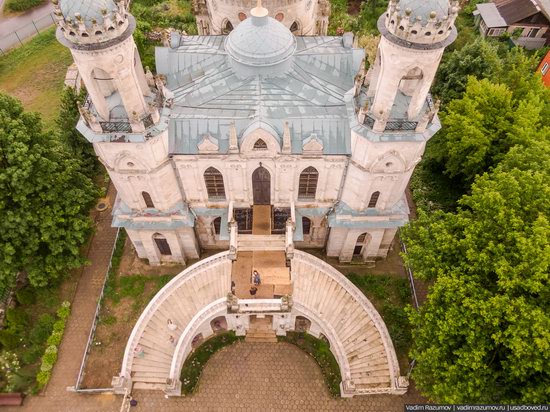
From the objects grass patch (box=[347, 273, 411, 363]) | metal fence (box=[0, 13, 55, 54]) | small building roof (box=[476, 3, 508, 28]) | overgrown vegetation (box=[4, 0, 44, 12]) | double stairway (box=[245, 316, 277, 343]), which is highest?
small building roof (box=[476, 3, 508, 28])

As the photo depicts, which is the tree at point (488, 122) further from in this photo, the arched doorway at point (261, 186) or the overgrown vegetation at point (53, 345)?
the overgrown vegetation at point (53, 345)

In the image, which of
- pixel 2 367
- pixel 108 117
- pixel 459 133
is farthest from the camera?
pixel 459 133

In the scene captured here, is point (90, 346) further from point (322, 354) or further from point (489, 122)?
point (489, 122)

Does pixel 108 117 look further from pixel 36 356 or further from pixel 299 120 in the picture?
pixel 36 356

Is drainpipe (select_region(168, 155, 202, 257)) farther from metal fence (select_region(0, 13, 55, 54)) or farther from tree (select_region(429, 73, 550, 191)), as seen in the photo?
metal fence (select_region(0, 13, 55, 54))

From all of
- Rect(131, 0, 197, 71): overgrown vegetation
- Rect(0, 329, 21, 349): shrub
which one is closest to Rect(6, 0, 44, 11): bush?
Rect(131, 0, 197, 71): overgrown vegetation

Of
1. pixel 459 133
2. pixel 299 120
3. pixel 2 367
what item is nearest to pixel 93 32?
pixel 299 120
